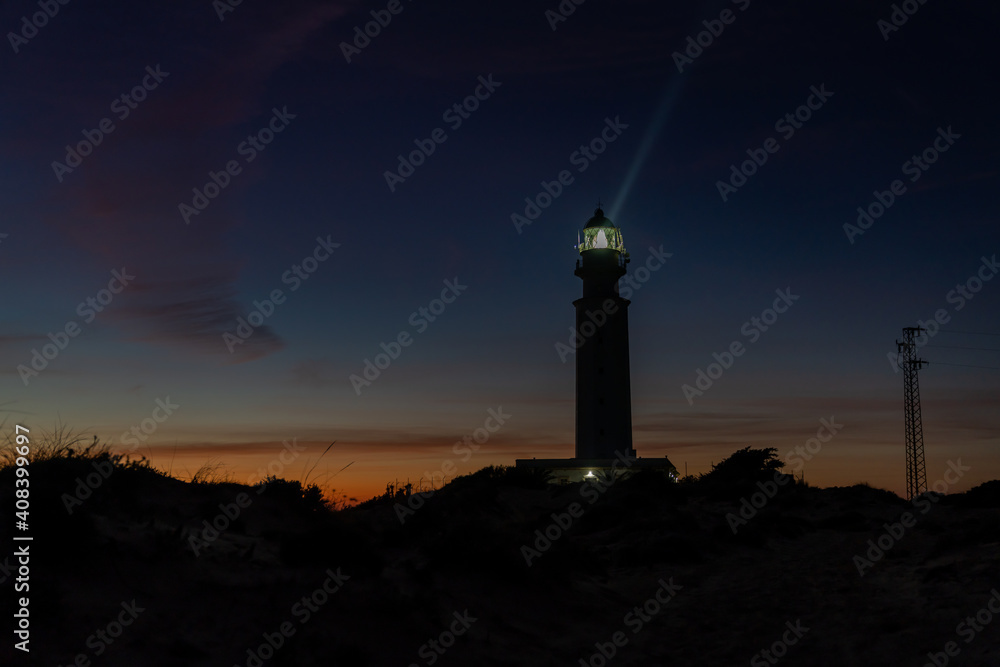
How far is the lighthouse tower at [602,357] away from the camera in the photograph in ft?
134

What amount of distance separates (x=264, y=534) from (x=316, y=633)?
3.18 meters

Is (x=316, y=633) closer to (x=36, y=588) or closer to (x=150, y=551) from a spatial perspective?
(x=150, y=551)

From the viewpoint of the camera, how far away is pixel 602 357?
41406mm

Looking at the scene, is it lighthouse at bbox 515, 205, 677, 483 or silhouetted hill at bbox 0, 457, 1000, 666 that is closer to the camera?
silhouetted hill at bbox 0, 457, 1000, 666

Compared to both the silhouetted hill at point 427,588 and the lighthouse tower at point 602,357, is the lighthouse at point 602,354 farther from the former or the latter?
the silhouetted hill at point 427,588

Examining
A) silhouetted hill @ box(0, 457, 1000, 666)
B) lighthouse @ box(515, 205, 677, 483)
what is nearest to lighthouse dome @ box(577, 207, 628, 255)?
lighthouse @ box(515, 205, 677, 483)

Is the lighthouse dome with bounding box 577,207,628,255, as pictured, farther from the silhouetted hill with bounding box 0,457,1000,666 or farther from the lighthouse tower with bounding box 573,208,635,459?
the silhouetted hill with bounding box 0,457,1000,666

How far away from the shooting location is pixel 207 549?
8312 mm

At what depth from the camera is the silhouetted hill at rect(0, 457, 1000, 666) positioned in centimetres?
669

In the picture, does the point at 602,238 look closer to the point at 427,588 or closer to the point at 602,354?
the point at 602,354

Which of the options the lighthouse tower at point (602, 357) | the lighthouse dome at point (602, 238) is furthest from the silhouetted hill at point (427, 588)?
the lighthouse dome at point (602, 238)

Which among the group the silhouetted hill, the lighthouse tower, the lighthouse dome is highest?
the lighthouse dome

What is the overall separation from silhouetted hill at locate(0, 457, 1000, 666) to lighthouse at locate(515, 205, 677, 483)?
2551 centimetres

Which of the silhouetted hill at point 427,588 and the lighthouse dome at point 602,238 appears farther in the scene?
the lighthouse dome at point 602,238
